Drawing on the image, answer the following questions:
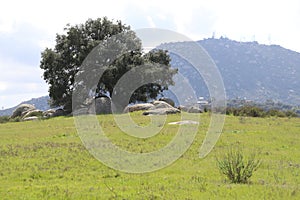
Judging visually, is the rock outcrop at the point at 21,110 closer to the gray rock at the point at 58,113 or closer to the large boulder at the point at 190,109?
the gray rock at the point at 58,113

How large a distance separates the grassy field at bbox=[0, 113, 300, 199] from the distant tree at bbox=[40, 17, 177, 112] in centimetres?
3356

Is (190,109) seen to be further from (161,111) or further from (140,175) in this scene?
(140,175)

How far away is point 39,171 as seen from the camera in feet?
61.0

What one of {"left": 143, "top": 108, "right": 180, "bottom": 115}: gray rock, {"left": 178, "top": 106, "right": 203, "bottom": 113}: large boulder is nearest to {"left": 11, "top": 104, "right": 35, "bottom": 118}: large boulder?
{"left": 178, "top": 106, "right": 203, "bottom": 113}: large boulder

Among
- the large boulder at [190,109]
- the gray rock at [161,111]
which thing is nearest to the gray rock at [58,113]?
the gray rock at [161,111]

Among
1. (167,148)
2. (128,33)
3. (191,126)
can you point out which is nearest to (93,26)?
(128,33)

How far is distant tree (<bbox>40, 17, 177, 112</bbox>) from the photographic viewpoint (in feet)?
201

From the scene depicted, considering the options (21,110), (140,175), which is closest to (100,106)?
(21,110)

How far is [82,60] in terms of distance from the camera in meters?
62.2

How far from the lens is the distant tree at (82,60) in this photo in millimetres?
61375

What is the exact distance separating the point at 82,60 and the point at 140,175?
1830 inches

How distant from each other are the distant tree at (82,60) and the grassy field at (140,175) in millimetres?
33561

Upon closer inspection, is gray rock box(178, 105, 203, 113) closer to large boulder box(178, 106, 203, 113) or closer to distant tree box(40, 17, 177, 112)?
large boulder box(178, 106, 203, 113)

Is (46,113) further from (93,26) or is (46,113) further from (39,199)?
(39,199)
